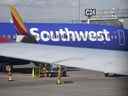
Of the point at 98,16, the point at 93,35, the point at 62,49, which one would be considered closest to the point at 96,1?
the point at 98,16

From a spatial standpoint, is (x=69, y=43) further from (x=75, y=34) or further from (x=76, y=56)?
(x=76, y=56)

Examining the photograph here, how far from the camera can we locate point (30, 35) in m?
40.9

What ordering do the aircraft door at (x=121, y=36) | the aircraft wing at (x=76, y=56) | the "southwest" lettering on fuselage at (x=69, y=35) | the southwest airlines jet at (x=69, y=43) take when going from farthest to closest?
1. the aircraft door at (x=121, y=36)
2. the "southwest" lettering on fuselage at (x=69, y=35)
3. the southwest airlines jet at (x=69, y=43)
4. the aircraft wing at (x=76, y=56)

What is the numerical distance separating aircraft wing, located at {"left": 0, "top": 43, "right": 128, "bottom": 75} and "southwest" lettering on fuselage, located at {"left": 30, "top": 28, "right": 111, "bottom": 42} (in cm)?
3647

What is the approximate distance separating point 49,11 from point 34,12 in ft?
7.76

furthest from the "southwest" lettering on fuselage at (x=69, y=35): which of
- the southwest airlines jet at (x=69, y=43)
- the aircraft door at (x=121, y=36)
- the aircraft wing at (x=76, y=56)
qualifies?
the aircraft wing at (x=76, y=56)

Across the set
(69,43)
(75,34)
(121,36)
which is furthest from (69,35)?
(121,36)

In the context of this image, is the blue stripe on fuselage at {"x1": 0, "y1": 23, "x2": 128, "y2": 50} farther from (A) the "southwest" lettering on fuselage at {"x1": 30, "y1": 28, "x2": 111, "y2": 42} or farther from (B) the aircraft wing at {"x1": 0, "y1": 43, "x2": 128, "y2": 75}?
(B) the aircraft wing at {"x1": 0, "y1": 43, "x2": 128, "y2": 75}

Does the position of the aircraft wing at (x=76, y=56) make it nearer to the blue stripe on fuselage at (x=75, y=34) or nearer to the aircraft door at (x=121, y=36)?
the blue stripe on fuselage at (x=75, y=34)

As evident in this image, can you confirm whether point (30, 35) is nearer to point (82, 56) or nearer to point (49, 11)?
point (49, 11)

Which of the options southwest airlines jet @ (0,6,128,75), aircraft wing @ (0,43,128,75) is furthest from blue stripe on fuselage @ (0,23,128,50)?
aircraft wing @ (0,43,128,75)

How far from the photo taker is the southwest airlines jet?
16.9 ft

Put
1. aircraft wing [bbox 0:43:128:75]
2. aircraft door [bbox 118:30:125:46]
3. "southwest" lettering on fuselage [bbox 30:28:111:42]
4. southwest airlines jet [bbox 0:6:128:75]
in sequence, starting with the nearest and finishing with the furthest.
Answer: aircraft wing [bbox 0:43:128:75] < southwest airlines jet [bbox 0:6:128:75] < "southwest" lettering on fuselage [bbox 30:28:111:42] < aircraft door [bbox 118:30:125:46]

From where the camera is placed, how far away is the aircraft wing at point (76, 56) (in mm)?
5035
